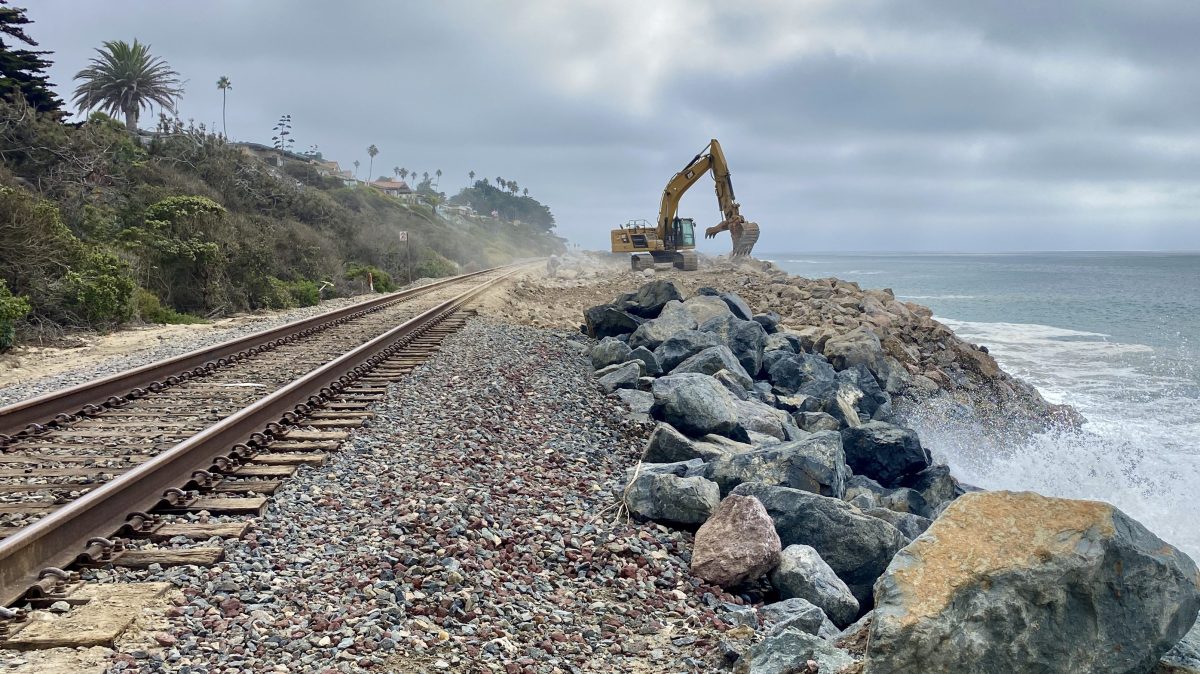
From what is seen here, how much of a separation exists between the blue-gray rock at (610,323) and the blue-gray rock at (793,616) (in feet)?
36.2

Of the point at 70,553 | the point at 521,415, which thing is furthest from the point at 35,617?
the point at 521,415

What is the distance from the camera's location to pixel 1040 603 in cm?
313

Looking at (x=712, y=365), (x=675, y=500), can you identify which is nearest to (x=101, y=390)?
(x=675, y=500)

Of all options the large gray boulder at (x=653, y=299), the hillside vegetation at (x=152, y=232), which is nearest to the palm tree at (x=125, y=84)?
the hillside vegetation at (x=152, y=232)

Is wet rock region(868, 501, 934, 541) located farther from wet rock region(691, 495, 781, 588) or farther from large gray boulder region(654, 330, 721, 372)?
large gray boulder region(654, 330, 721, 372)

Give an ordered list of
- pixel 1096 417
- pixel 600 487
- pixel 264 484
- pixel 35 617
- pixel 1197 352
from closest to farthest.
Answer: pixel 35 617, pixel 264 484, pixel 600 487, pixel 1096 417, pixel 1197 352

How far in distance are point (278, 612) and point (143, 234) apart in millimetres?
18747

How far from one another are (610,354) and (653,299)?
5.99 m

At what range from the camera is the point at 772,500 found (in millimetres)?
5781

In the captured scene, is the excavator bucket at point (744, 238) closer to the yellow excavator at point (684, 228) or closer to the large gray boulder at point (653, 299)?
the yellow excavator at point (684, 228)

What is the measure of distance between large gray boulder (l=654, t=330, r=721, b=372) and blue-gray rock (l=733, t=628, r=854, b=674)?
8.70m

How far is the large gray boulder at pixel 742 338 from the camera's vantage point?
14227 mm

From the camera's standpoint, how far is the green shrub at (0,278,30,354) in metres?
12.5

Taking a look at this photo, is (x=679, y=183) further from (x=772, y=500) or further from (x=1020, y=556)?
(x=1020, y=556)
